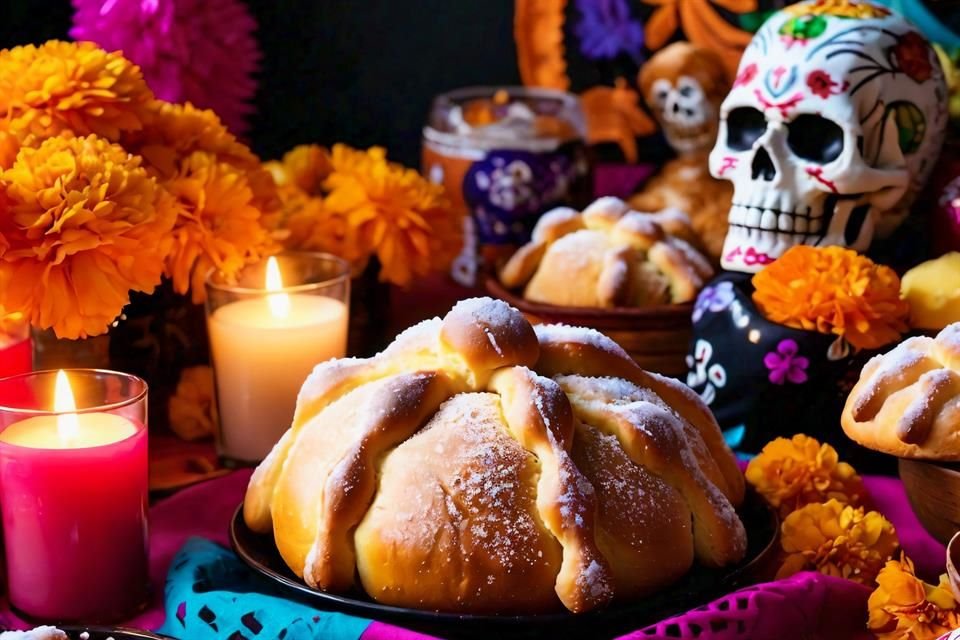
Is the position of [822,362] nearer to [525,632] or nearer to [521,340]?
[521,340]

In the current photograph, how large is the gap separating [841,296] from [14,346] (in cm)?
66

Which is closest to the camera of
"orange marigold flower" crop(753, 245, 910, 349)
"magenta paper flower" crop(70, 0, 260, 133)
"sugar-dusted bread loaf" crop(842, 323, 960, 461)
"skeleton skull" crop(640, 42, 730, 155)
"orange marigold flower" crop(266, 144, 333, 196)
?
"sugar-dusted bread loaf" crop(842, 323, 960, 461)

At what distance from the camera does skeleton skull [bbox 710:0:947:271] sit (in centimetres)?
112

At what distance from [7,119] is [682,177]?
0.83 metres

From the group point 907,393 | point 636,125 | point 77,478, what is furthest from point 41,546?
point 636,125

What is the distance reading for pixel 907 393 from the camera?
845mm

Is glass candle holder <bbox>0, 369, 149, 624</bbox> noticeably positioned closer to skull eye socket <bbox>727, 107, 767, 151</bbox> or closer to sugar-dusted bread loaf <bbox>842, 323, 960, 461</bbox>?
sugar-dusted bread loaf <bbox>842, 323, 960, 461</bbox>

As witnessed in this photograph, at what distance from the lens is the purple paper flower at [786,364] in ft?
3.57

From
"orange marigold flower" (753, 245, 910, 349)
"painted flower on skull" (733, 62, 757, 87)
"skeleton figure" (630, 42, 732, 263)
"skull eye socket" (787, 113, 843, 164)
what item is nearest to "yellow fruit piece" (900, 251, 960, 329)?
"orange marigold flower" (753, 245, 910, 349)

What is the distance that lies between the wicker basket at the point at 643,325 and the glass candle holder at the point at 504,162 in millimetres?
311

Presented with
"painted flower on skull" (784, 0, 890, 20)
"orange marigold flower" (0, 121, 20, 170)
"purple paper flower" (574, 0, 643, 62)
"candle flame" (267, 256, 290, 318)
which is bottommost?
"candle flame" (267, 256, 290, 318)

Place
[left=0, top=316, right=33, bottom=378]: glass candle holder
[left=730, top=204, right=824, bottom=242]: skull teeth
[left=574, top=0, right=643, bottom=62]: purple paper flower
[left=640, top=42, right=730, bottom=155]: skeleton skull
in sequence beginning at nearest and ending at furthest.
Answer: [left=0, top=316, right=33, bottom=378]: glass candle holder, [left=730, top=204, right=824, bottom=242]: skull teeth, [left=640, top=42, right=730, bottom=155]: skeleton skull, [left=574, top=0, right=643, bottom=62]: purple paper flower

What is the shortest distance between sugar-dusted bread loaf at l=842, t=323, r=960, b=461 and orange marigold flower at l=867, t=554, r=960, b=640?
81 millimetres

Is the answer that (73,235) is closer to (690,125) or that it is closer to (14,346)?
(14,346)
